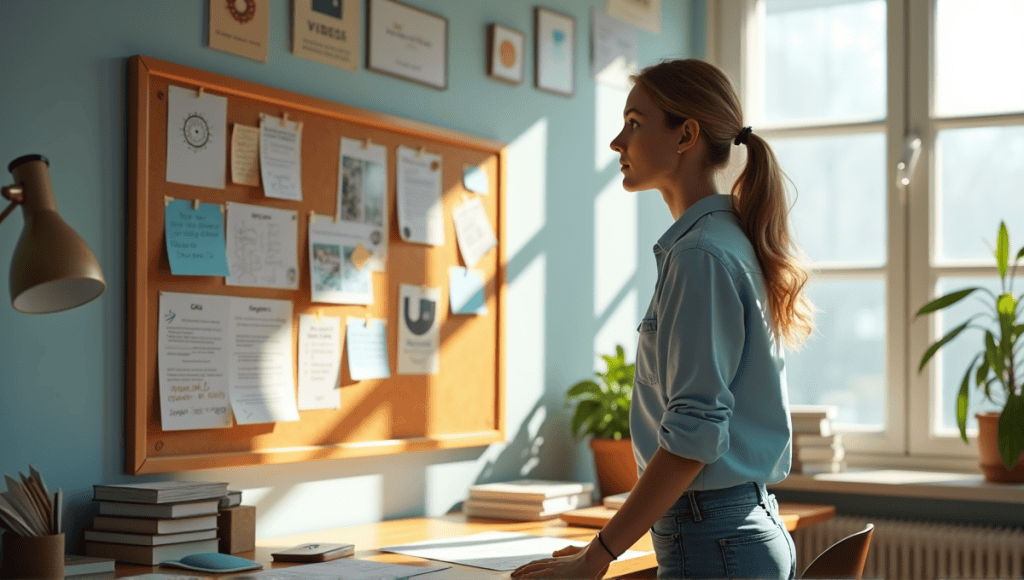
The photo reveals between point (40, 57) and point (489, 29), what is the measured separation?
1293 mm

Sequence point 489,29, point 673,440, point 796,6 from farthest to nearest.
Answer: point 796,6, point 489,29, point 673,440

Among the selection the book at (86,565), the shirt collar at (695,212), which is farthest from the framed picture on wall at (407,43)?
the book at (86,565)

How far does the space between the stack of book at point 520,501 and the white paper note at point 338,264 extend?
581 millimetres

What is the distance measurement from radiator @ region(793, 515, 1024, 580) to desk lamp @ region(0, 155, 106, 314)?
7.78ft

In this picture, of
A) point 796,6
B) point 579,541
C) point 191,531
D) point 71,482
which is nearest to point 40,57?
point 71,482

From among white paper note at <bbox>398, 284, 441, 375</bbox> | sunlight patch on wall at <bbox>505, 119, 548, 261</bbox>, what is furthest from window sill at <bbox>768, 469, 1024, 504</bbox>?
white paper note at <bbox>398, 284, 441, 375</bbox>

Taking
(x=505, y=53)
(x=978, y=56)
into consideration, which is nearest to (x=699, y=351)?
(x=505, y=53)

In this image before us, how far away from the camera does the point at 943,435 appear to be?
10.8ft

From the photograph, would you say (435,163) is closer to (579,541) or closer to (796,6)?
(579,541)

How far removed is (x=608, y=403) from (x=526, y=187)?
26.3 inches

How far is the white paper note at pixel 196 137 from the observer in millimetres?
2072

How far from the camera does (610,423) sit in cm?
299

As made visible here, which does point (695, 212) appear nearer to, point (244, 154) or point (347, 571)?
point (347, 571)

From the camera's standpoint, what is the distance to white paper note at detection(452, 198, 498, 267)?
2.76 meters
